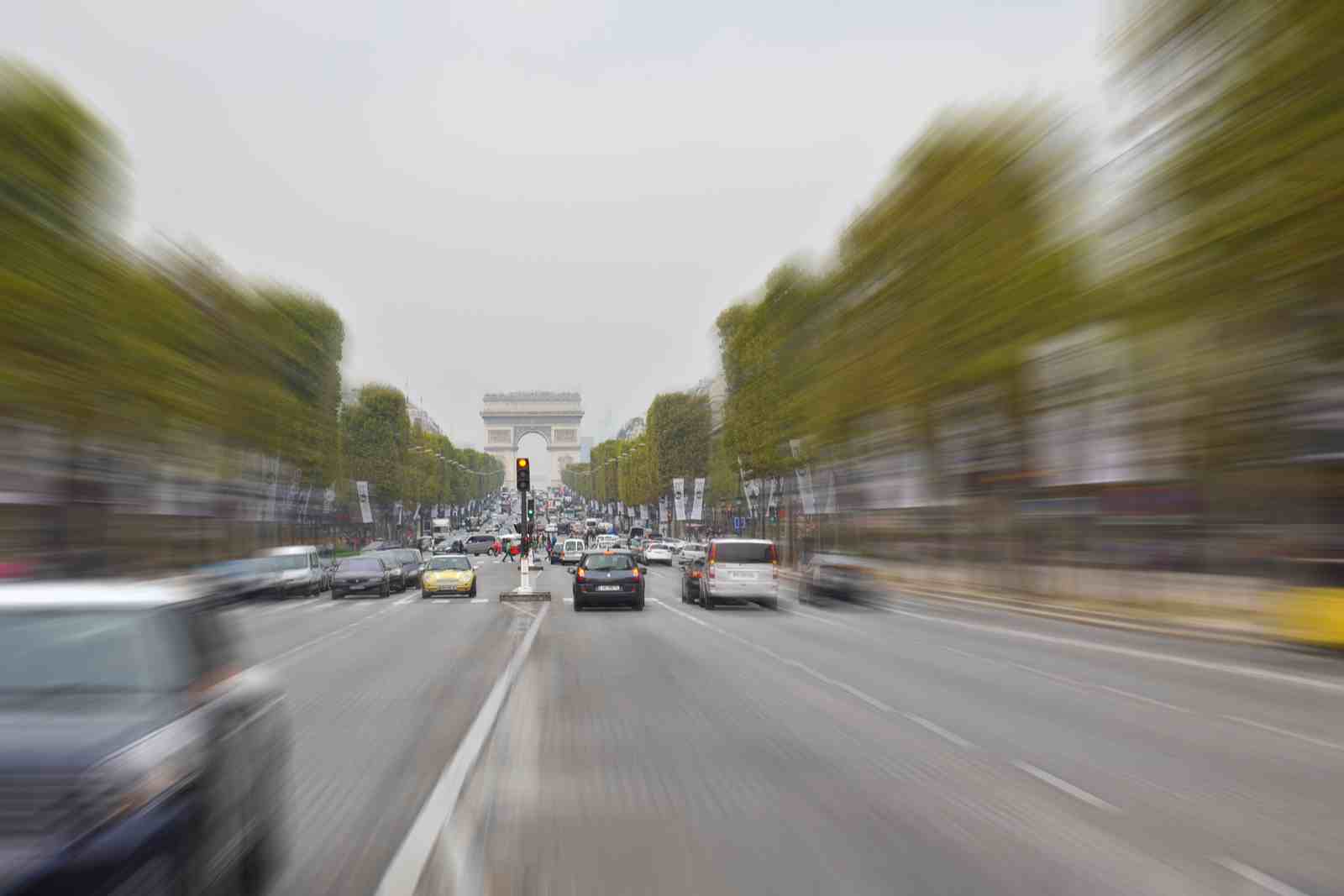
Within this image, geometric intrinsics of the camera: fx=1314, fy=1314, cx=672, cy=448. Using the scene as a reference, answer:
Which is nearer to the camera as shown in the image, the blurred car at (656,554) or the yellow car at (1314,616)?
the yellow car at (1314,616)

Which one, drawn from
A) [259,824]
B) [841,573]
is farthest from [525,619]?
[259,824]

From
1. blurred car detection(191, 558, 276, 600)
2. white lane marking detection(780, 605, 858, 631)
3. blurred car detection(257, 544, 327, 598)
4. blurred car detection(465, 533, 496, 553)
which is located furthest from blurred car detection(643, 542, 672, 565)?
white lane marking detection(780, 605, 858, 631)

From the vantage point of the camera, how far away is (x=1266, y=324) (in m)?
22.6

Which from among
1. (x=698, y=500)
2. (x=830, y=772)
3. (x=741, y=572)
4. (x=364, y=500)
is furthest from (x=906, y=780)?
(x=698, y=500)

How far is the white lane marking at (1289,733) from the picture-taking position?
11.1m

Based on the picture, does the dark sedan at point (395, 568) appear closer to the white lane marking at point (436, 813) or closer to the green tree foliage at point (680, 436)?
the white lane marking at point (436, 813)

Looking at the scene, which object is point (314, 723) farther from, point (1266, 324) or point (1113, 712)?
point (1266, 324)

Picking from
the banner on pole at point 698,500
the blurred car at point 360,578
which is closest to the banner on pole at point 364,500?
the banner on pole at point 698,500

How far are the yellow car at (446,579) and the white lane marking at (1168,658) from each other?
17.2 meters

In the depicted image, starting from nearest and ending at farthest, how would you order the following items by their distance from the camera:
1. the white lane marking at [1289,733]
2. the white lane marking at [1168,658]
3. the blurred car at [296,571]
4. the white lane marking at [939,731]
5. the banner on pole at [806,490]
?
1. the white lane marking at [939,731]
2. the white lane marking at [1289,733]
3. the white lane marking at [1168,658]
4. the blurred car at [296,571]
5. the banner on pole at [806,490]

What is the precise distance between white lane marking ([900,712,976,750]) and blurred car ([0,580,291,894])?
6.20 m

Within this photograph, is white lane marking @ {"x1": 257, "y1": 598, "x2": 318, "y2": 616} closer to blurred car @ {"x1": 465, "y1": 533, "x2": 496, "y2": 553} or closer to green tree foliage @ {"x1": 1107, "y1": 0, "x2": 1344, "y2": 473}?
green tree foliage @ {"x1": 1107, "y1": 0, "x2": 1344, "y2": 473}

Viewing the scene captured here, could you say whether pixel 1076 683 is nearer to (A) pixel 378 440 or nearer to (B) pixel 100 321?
(B) pixel 100 321

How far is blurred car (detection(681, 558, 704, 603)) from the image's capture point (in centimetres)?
3644
